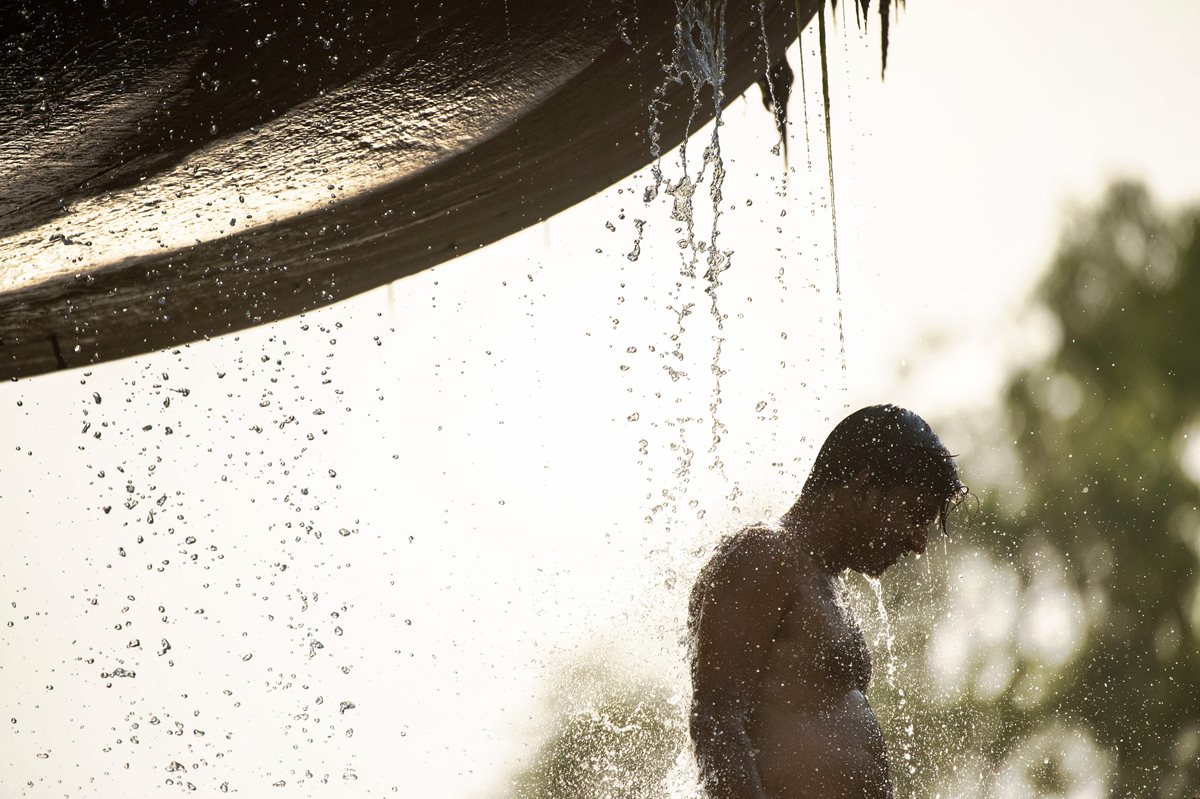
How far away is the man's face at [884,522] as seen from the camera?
10.5 feet

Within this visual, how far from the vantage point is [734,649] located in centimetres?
293

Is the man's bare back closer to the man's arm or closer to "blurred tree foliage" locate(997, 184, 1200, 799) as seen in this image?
the man's arm

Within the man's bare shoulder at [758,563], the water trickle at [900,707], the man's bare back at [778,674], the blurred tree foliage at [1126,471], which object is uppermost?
the man's bare shoulder at [758,563]

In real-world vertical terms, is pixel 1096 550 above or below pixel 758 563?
below

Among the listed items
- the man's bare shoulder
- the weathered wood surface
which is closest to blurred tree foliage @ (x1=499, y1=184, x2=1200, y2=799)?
the weathered wood surface

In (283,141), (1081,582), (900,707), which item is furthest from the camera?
(900,707)

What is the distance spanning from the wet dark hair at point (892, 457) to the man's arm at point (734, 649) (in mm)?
350

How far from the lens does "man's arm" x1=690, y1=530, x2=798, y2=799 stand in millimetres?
2855

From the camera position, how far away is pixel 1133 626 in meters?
17.9

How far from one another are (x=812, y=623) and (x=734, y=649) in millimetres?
234

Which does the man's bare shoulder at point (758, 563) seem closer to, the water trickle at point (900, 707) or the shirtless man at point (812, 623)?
the shirtless man at point (812, 623)

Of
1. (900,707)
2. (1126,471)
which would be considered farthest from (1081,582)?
(900,707)

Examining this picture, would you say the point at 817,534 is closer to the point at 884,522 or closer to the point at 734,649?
the point at 884,522

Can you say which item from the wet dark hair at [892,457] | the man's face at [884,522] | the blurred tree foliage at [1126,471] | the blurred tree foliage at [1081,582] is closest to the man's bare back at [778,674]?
the man's face at [884,522]
